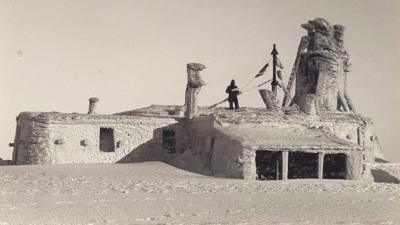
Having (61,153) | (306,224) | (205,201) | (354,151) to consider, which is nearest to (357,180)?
(354,151)

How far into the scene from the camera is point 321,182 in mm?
19047

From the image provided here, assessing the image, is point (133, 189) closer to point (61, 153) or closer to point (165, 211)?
point (165, 211)

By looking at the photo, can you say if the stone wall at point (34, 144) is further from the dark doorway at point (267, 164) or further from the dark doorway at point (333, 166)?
the dark doorway at point (333, 166)

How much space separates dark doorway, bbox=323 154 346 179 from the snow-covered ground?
4.11m

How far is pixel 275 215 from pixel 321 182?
8277mm

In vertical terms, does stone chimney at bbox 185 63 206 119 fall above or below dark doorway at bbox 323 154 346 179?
above

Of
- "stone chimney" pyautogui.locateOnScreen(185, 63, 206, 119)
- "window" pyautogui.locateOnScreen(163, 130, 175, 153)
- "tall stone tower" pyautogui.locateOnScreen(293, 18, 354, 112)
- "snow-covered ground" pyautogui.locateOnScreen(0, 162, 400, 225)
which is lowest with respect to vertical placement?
"snow-covered ground" pyautogui.locateOnScreen(0, 162, 400, 225)

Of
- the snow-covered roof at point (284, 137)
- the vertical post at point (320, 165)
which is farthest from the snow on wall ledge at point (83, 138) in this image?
the vertical post at point (320, 165)

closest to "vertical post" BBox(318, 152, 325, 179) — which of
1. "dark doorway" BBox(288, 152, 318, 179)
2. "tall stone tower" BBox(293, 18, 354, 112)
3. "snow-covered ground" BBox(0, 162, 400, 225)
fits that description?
"snow-covered ground" BBox(0, 162, 400, 225)

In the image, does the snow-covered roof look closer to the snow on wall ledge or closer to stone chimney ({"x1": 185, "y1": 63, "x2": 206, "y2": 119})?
stone chimney ({"x1": 185, "y1": 63, "x2": 206, "y2": 119})

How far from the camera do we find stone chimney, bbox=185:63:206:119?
88.5 ft

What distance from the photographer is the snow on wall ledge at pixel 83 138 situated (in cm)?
2373

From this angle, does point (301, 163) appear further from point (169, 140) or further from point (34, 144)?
point (34, 144)

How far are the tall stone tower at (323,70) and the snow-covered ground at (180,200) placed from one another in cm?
1893
